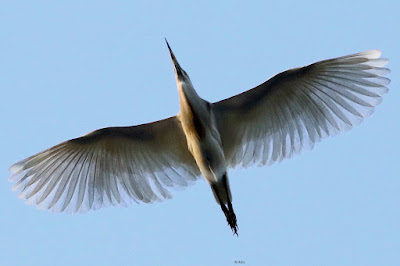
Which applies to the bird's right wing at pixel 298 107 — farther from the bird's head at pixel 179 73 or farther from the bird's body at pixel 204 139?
the bird's head at pixel 179 73

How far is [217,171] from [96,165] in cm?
184

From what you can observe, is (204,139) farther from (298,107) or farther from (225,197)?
(298,107)

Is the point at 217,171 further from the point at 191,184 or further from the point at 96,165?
the point at 96,165

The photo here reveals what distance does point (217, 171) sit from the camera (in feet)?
38.7

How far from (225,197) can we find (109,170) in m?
1.74

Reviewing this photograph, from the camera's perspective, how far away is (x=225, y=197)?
1201cm

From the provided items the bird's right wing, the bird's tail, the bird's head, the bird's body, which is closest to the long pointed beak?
the bird's head

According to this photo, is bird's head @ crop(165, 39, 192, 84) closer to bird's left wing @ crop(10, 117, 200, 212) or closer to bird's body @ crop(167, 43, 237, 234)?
bird's body @ crop(167, 43, 237, 234)

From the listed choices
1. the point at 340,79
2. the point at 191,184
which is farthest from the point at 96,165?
the point at 340,79

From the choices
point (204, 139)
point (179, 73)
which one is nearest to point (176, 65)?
point (179, 73)

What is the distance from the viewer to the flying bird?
38.4 feet

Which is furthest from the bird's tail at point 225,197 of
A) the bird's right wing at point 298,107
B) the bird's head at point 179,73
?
the bird's head at point 179,73

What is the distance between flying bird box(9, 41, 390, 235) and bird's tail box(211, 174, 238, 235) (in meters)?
0.01

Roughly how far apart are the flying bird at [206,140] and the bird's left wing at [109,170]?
1 centimetres
